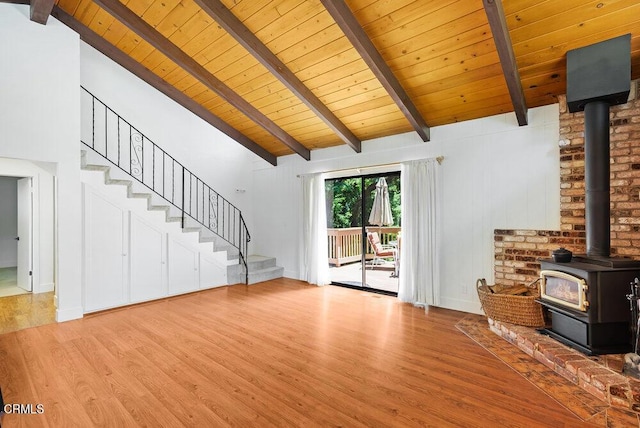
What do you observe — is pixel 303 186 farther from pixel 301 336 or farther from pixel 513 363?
pixel 513 363

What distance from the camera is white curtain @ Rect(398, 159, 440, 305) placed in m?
4.55

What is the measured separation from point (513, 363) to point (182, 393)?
2876 millimetres

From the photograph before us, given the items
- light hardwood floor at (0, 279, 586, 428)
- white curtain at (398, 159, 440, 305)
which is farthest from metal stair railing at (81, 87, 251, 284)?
white curtain at (398, 159, 440, 305)

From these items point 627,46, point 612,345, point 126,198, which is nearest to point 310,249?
point 126,198

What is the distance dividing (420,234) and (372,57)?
101 inches

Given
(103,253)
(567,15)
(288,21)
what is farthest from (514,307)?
(103,253)

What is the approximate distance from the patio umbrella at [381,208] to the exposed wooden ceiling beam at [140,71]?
2950 millimetres

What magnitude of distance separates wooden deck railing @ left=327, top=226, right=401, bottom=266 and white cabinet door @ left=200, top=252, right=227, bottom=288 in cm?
282

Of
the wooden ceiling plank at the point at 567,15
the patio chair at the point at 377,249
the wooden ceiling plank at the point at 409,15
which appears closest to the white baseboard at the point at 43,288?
the patio chair at the point at 377,249

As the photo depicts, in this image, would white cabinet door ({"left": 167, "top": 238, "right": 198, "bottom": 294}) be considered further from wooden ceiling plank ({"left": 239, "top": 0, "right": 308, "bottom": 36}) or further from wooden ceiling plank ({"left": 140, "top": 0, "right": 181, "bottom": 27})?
wooden ceiling plank ({"left": 239, "top": 0, "right": 308, "bottom": 36})

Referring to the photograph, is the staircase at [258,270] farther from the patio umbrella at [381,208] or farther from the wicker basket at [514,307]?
the wicker basket at [514,307]

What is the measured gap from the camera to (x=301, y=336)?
358 centimetres

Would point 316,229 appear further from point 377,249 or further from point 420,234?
point 420,234

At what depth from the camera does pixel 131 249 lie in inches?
189
